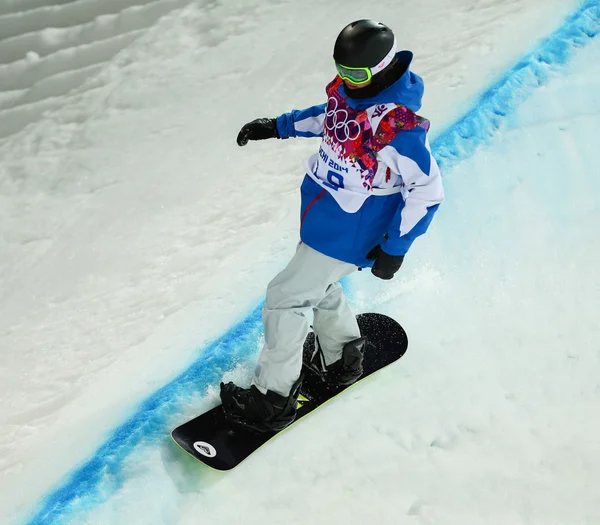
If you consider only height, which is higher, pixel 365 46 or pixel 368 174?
pixel 365 46

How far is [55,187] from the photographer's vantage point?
257cm

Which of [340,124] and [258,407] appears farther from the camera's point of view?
[258,407]

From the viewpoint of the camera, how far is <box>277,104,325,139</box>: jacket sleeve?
185 centimetres

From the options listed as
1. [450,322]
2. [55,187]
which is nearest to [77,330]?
[55,187]

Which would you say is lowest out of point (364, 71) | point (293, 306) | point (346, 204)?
point (293, 306)

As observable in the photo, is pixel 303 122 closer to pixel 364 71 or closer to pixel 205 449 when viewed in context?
pixel 364 71

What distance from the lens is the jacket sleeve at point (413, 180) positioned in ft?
5.24

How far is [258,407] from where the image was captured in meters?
1.96

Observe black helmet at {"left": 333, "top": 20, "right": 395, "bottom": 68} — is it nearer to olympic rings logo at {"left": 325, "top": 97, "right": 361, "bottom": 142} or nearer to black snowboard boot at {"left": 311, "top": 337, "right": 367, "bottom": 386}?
olympic rings logo at {"left": 325, "top": 97, "right": 361, "bottom": 142}

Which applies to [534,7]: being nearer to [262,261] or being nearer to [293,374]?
[262,261]

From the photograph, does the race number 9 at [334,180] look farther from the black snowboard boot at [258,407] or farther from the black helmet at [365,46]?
the black snowboard boot at [258,407]

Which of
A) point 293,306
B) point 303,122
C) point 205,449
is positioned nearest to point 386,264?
point 293,306

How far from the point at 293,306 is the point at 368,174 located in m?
0.41

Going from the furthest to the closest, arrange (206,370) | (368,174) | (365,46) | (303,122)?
1. (206,370)
2. (303,122)
3. (368,174)
4. (365,46)
